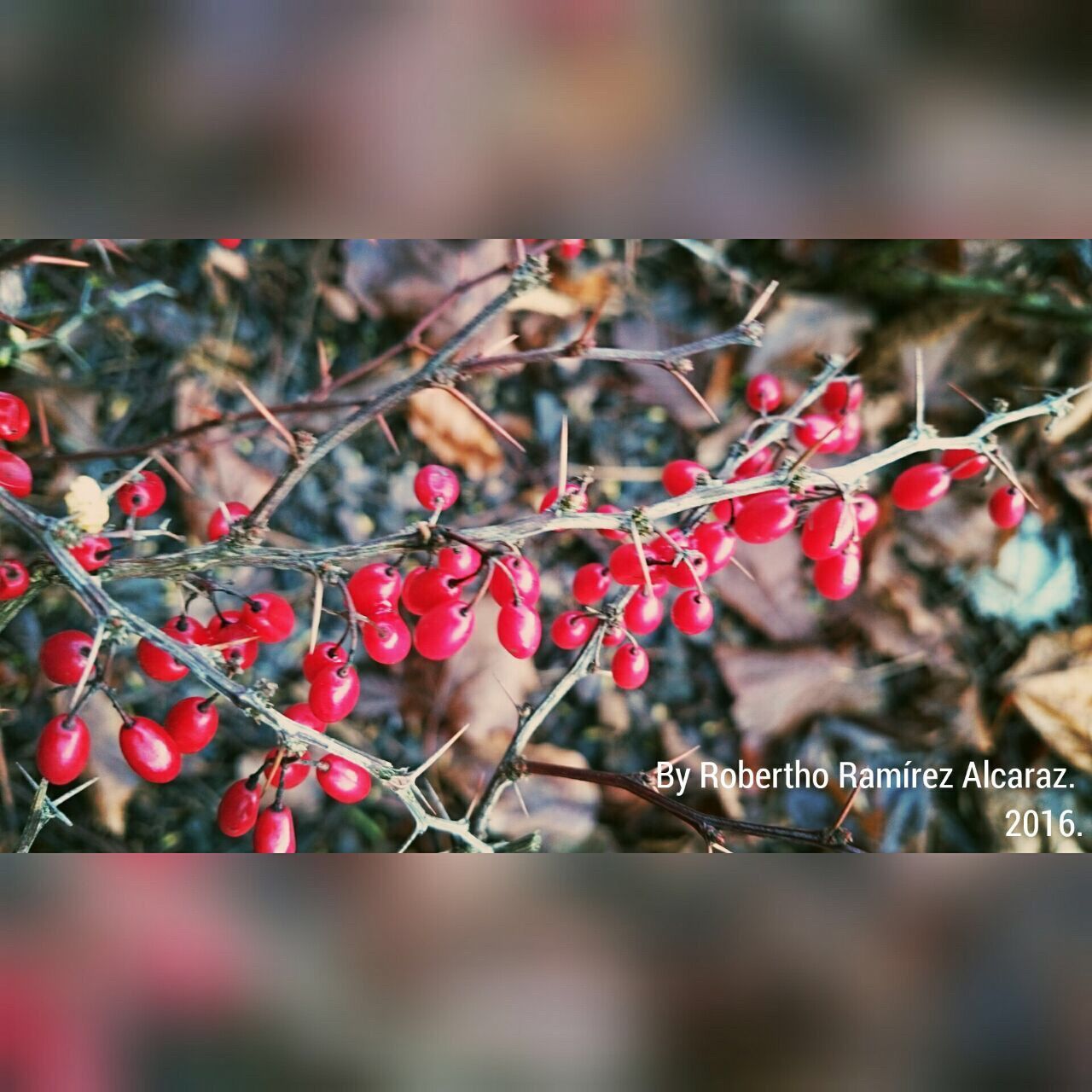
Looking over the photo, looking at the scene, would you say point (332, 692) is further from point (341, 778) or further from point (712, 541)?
point (712, 541)

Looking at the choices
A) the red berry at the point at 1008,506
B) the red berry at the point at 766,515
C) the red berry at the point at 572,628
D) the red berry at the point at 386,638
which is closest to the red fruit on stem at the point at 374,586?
the red berry at the point at 386,638

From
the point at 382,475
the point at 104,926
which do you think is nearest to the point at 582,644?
the point at 382,475

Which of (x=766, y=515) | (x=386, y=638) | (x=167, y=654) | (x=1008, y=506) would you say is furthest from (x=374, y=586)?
(x=1008, y=506)

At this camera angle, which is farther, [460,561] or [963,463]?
[963,463]

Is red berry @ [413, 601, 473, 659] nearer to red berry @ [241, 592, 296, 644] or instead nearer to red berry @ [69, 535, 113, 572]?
red berry @ [241, 592, 296, 644]

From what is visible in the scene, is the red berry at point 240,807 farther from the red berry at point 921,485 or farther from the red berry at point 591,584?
the red berry at point 921,485

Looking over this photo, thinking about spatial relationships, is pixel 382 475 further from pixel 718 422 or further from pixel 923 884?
pixel 923 884
